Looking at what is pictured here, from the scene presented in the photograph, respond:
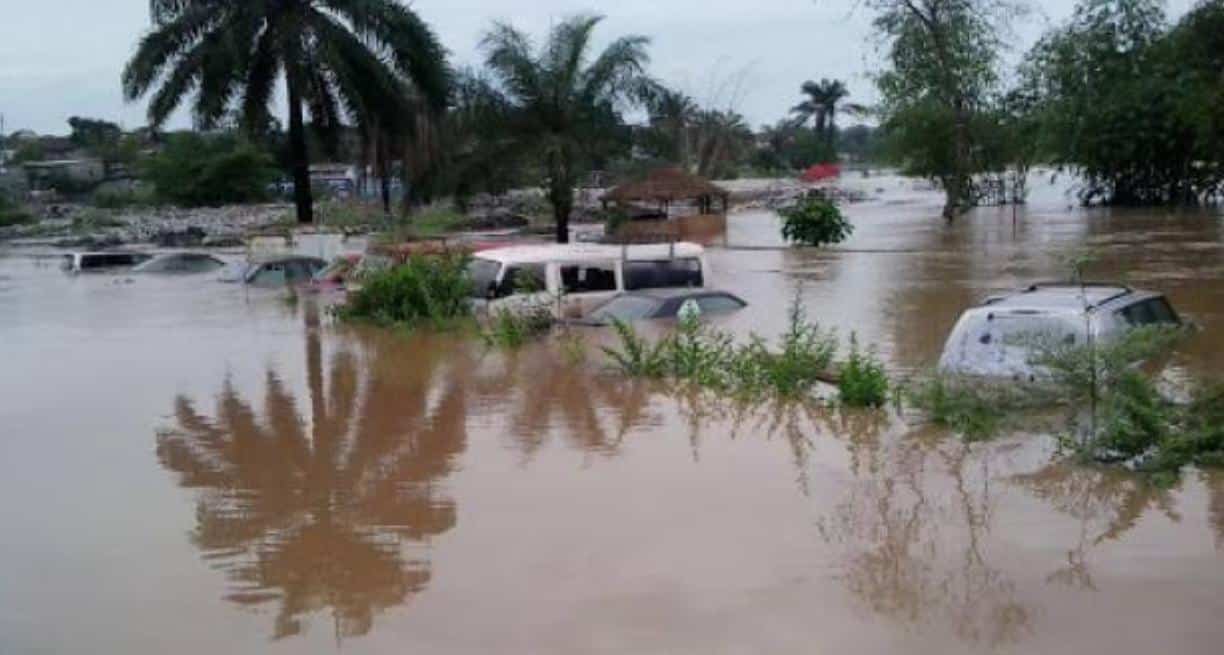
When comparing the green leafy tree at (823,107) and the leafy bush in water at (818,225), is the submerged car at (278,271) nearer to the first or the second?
the leafy bush in water at (818,225)

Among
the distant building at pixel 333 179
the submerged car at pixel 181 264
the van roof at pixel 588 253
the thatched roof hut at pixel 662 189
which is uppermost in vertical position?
the distant building at pixel 333 179

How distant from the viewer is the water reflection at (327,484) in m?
8.83

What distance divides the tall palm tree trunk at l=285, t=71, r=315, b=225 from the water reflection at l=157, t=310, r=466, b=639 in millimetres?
21280

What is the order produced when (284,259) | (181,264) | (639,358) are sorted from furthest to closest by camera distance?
(181,264), (284,259), (639,358)

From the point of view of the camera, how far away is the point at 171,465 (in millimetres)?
12641

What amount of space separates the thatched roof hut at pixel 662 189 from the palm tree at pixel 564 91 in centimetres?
1266

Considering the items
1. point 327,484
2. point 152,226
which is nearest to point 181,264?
point 152,226

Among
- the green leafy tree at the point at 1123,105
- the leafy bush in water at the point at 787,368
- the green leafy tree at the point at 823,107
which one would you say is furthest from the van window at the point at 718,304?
the green leafy tree at the point at 823,107

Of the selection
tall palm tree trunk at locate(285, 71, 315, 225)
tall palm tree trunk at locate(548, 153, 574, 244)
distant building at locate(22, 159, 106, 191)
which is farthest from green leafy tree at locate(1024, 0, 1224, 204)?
distant building at locate(22, 159, 106, 191)

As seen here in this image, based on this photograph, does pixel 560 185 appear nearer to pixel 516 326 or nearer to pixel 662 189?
pixel 662 189

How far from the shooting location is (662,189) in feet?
183

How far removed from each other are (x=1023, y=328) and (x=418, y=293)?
11146 millimetres

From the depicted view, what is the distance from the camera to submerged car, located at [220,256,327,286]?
3328cm

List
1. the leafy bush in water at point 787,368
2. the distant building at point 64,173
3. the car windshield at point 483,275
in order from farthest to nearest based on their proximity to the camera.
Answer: the distant building at point 64,173, the car windshield at point 483,275, the leafy bush in water at point 787,368
